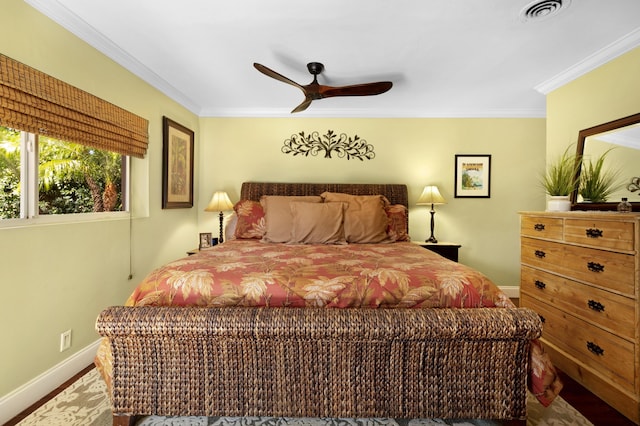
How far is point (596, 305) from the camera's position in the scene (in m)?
1.86

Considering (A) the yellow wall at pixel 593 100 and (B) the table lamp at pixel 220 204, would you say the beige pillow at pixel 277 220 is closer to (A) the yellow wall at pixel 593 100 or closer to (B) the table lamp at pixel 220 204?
(B) the table lamp at pixel 220 204

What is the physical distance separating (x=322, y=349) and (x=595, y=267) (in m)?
1.73

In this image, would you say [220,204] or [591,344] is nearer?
[591,344]

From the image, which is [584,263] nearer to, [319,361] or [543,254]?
[543,254]

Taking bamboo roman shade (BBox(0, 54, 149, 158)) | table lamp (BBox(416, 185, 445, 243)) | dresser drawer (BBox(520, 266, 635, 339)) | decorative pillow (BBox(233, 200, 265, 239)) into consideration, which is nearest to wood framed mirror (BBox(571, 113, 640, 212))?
dresser drawer (BBox(520, 266, 635, 339))

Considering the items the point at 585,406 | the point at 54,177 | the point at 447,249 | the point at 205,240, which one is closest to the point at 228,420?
the point at 54,177

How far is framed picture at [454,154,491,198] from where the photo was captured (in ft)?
12.7

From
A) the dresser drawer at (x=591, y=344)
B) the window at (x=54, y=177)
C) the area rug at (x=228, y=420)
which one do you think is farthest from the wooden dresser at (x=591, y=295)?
the window at (x=54, y=177)

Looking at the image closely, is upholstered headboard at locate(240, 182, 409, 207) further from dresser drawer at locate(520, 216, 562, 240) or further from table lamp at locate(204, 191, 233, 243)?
dresser drawer at locate(520, 216, 562, 240)

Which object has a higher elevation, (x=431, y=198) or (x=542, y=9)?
(x=542, y=9)

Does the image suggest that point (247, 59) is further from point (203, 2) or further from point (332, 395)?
point (332, 395)

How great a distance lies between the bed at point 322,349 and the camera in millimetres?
1393

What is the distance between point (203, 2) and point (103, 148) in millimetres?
1231

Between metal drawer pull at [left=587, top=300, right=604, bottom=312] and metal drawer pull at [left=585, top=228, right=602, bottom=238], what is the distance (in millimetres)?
393
